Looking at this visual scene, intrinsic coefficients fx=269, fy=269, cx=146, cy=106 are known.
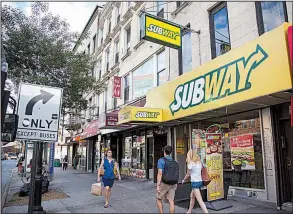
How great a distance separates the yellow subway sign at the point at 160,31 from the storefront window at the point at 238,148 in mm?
3309

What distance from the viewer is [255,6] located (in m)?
8.22

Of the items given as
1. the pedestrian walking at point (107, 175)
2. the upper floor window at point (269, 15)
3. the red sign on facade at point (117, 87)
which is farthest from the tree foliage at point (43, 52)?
the upper floor window at point (269, 15)

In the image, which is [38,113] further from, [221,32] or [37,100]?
[221,32]

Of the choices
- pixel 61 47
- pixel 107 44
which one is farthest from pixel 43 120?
pixel 107 44

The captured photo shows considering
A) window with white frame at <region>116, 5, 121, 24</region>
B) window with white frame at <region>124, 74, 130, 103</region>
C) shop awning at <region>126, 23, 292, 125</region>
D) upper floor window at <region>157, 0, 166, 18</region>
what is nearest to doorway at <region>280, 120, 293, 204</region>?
shop awning at <region>126, 23, 292, 125</region>

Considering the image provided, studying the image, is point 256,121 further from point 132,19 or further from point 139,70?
point 132,19

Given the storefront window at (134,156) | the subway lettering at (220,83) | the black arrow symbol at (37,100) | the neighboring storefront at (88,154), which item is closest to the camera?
the subway lettering at (220,83)

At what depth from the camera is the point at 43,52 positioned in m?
12.4

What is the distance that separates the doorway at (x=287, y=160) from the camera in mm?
7109

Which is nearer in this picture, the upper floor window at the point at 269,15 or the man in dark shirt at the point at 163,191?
the man in dark shirt at the point at 163,191

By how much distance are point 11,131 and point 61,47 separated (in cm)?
903

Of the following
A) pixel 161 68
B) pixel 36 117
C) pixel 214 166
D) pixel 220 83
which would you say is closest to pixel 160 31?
pixel 220 83

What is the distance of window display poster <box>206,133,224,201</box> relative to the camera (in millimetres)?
7508

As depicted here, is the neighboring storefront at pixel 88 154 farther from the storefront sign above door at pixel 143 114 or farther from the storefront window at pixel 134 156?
the storefront sign above door at pixel 143 114
